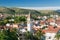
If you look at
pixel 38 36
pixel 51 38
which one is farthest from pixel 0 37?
pixel 51 38

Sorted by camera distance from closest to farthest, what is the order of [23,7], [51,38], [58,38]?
[58,38], [51,38], [23,7]

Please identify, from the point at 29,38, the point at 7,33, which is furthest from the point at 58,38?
the point at 7,33

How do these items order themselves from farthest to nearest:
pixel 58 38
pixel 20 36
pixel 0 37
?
pixel 20 36
pixel 58 38
pixel 0 37

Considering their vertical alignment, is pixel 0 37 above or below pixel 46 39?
above

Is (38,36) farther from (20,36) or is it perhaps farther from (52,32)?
(52,32)

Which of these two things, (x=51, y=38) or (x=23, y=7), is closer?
(x=51, y=38)

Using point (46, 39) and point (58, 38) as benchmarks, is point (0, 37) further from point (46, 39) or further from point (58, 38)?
point (46, 39)

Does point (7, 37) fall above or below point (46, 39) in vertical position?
above

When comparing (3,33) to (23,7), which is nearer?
(3,33)

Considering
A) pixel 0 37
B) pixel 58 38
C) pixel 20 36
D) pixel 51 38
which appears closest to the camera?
pixel 0 37
